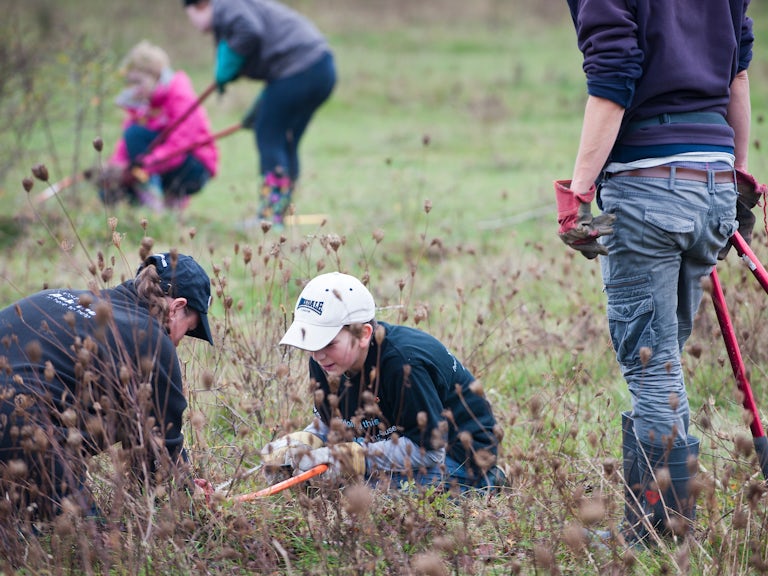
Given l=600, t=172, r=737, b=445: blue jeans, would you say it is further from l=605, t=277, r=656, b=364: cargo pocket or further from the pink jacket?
the pink jacket

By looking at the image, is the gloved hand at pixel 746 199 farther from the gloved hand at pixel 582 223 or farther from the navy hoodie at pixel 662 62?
the gloved hand at pixel 582 223

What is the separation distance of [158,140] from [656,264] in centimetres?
633

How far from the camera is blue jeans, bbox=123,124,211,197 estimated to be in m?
8.59

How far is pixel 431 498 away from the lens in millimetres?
3205

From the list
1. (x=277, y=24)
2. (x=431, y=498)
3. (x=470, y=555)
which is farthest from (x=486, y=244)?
(x=470, y=555)

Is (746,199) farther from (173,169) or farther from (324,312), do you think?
(173,169)

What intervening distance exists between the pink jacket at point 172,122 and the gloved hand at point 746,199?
589 centimetres

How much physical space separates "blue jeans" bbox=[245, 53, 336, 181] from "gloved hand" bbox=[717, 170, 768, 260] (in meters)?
4.75

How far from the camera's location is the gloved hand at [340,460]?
89.4 inches

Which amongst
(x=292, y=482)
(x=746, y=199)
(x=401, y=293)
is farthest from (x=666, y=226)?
(x=292, y=482)

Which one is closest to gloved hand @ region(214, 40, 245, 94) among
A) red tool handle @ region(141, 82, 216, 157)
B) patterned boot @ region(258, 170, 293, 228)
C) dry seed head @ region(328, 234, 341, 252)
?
red tool handle @ region(141, 82, 216, 157)

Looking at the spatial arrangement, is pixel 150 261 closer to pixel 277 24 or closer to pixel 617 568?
pixel 617 568

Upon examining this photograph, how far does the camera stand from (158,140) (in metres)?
8.31

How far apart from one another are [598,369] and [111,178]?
4829mm
